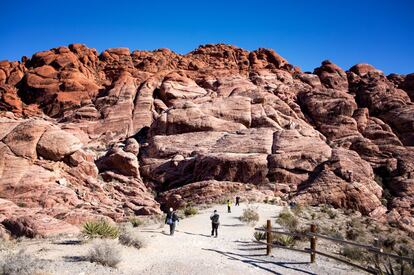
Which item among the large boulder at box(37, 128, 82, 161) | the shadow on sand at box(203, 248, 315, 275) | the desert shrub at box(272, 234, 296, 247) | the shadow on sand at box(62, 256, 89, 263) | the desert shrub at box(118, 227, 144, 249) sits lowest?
the shadow on sand at box(62, 256, 89, 263)

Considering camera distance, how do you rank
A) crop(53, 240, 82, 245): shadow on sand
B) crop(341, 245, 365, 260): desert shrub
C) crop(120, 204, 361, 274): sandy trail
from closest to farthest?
1. crop(120, 204, 361, 274): sandy trail
2. crop(341, 245, 365, 260): desert shrub
3. crop(53, 240, 82, 245): shadow on sand

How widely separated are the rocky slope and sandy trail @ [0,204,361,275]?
4.23 meters

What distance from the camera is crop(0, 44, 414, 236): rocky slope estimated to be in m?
28.6

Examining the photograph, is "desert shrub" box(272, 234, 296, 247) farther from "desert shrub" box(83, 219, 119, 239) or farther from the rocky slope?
the rocky slope

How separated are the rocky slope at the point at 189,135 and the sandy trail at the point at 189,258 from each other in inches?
166

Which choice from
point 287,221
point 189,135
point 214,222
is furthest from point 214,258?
point 189,135

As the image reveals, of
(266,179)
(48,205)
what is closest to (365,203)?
(266,179)

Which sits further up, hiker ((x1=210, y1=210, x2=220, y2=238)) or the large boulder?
the large boulder

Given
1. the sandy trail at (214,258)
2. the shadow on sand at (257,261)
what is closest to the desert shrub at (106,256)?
the sandy trail at (214,258)

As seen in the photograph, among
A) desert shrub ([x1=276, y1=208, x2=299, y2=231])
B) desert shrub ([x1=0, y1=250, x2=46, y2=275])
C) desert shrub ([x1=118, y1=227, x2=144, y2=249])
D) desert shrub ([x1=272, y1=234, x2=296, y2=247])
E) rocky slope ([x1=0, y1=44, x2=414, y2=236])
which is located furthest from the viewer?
rocky slope ([x1=0, y1=44, x2=414, y2=236])

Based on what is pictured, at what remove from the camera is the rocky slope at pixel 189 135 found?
28641mm

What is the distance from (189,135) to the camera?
143ft

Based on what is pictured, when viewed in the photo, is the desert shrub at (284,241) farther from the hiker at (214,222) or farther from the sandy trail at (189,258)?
the hiker at (214,222)

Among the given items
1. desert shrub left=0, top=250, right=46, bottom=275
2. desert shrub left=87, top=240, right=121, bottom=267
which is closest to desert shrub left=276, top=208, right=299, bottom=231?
desert shrub left=87, top=240, right=121, bottom=267
